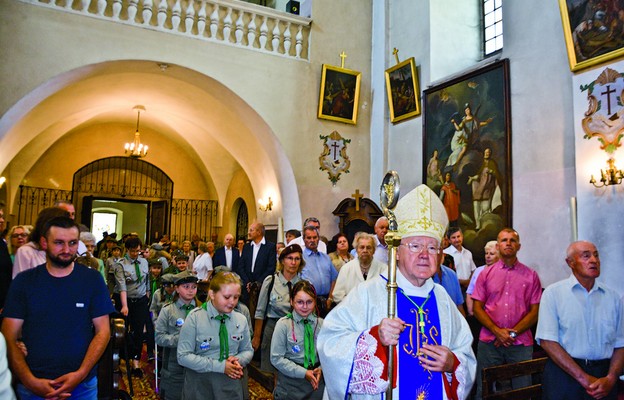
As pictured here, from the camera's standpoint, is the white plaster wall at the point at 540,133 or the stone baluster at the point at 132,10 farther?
the stone baluster at the point at 132,10

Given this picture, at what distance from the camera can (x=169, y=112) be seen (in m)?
13.0

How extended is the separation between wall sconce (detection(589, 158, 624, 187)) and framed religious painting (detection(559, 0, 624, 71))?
129cm

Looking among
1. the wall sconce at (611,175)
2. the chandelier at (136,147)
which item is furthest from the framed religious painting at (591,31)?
the chandelier at (136,147)

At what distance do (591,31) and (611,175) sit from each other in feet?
6.13

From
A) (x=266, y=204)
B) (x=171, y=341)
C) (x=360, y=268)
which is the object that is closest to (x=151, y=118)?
(x=266, y=204)

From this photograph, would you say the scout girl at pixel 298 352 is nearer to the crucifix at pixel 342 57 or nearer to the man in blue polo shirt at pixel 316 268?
the man in blue polo shirt at pixel 316 268

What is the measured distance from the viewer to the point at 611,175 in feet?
18.8

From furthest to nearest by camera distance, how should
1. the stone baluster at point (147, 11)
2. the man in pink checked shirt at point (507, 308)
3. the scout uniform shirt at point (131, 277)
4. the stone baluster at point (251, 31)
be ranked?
the stone baluster at point (251, 31) < the stone baluster at point (147, 11) < the scout uniform shirt at point (131, 277) < the man in pink checked shirt at point (507, 308)

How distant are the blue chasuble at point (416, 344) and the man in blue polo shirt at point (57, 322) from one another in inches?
74.8

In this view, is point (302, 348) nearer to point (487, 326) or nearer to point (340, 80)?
A: point (487, 326)

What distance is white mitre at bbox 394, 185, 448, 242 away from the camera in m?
2.60

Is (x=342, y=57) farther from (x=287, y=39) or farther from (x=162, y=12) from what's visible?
(x=162, y=12)

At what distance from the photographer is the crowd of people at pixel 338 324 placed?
8.28 feet

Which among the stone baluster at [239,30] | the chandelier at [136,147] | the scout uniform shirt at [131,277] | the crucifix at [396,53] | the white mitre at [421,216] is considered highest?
the stone baluster at [239,30]
